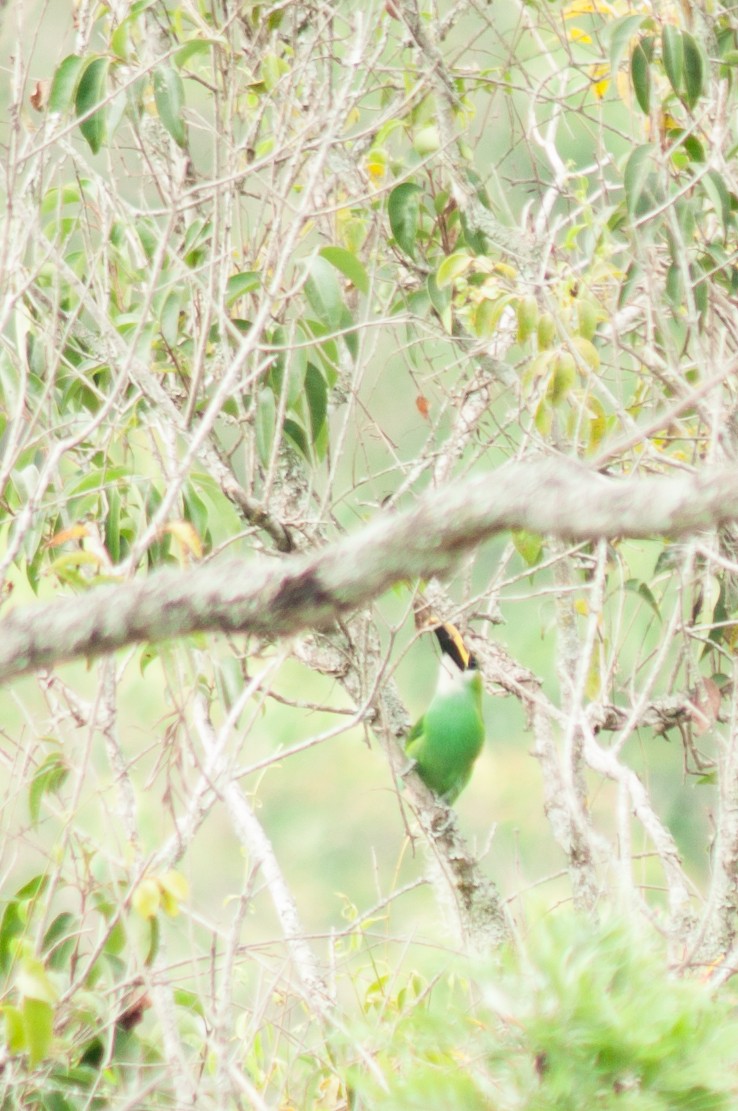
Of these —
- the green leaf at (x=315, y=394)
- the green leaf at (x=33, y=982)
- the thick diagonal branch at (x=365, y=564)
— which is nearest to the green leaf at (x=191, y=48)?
the green leaf at (x=315, y=394)

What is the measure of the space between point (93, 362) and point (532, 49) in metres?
1.76

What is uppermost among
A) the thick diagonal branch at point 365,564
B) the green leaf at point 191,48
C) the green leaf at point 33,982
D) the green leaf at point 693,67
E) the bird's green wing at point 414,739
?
the green leaf at point 191,48

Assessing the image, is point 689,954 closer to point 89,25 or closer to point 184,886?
point 184,886

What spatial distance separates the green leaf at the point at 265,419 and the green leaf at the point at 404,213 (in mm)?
370

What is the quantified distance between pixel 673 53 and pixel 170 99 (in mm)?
646

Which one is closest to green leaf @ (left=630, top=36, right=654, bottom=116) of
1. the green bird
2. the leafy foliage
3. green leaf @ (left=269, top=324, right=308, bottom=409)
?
the leafy foliage

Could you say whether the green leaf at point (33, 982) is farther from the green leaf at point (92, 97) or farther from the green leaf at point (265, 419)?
the green leaf at point (92, 97)

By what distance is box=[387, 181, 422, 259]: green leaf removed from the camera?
6.11 ft

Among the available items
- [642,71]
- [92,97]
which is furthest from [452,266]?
→ [92,97]

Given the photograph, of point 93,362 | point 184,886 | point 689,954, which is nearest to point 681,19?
point 93,362

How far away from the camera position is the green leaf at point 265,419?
5.39 ft

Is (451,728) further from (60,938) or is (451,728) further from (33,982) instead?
(33,982)

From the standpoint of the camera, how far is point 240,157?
1.91 metres

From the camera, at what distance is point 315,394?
1693 mm
